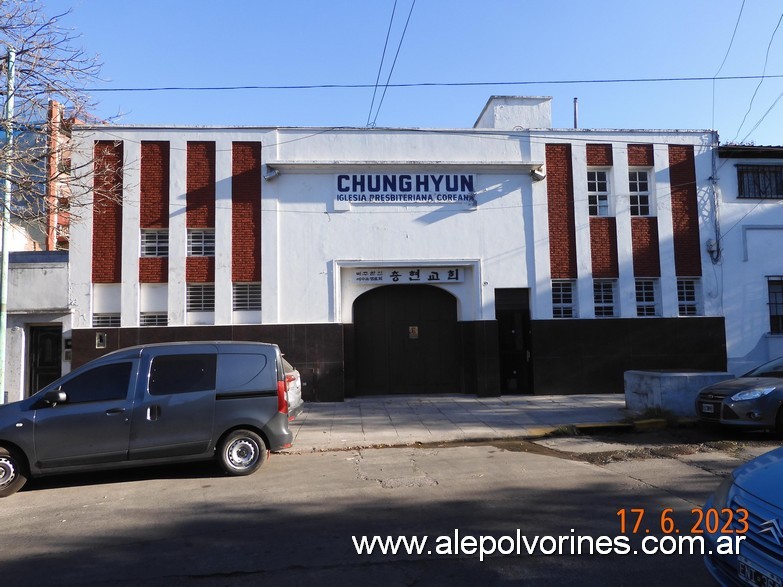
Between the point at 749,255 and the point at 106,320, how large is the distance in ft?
59.5

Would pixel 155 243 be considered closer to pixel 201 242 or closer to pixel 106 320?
pixel 201 242

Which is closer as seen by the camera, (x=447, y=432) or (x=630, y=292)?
(x=447, y=432)

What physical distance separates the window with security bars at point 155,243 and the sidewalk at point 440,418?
5775mm

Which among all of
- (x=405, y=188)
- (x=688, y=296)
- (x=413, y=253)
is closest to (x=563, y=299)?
(x=688, y=296)

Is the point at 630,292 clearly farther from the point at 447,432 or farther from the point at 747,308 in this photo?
the point at 447,432

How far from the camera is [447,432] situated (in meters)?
10.6

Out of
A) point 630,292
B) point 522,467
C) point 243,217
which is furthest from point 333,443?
point 630,292

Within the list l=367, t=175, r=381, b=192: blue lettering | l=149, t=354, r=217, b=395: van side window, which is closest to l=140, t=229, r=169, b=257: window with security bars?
l=367, t=175, r=381, b=192: blue lettering

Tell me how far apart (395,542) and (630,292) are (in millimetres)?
12938

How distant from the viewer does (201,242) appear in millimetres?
15398

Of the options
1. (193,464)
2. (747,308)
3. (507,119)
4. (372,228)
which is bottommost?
(193,464)

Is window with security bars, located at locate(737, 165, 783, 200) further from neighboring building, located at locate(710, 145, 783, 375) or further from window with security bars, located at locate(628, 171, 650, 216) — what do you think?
window with security bars, located at locate(628, 171, 650, 216)

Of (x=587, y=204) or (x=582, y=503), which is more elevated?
(x=587, y=204)

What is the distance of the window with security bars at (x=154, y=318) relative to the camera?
1507 centimetres
